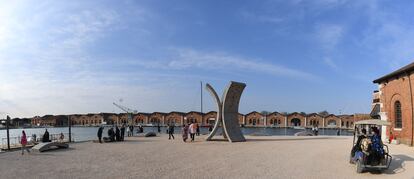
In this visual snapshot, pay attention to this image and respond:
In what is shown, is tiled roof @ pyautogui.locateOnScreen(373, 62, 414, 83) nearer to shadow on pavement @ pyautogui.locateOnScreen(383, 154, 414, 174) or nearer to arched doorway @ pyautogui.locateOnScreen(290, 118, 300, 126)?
shadow on pavement @ pyautogui.locateOnScreen(383, 154, 414, 174)

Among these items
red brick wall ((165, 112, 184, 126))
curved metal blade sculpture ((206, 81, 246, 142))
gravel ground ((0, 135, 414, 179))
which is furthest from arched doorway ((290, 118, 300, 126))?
gravel ground ((0, 135, 414, 179))

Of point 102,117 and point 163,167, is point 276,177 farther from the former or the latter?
point 102,117

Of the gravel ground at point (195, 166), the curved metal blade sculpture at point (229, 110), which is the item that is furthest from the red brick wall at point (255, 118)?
the gravel ground at point (195, 166)

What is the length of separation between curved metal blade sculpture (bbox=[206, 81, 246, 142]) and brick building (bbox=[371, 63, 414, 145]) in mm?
11788

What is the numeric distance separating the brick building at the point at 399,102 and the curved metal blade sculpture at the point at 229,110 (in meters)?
11.8

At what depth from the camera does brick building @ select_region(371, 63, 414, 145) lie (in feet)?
94.4

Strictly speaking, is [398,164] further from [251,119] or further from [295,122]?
[251,119]

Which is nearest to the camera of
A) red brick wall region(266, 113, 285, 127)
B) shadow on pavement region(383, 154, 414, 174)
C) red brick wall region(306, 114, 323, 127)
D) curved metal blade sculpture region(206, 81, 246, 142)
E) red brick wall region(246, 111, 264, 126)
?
shadow on pavement region(383, 154, 414, 174)

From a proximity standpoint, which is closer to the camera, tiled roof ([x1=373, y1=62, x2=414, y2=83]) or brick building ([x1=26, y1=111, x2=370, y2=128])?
tiled roof ([x1=373, y1=62, x2=414, y2=83])

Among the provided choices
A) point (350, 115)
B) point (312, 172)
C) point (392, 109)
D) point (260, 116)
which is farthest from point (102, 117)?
point (312, 172)

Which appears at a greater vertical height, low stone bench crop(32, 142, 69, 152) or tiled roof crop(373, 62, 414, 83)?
tiled roof crop(373, 62, 414, 83)

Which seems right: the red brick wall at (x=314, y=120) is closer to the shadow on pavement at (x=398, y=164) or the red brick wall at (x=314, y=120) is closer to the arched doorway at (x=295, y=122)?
the arched doorway at (x=295, y=122)

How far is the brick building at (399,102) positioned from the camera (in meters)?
28.8

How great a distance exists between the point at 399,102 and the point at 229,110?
1331 cm
